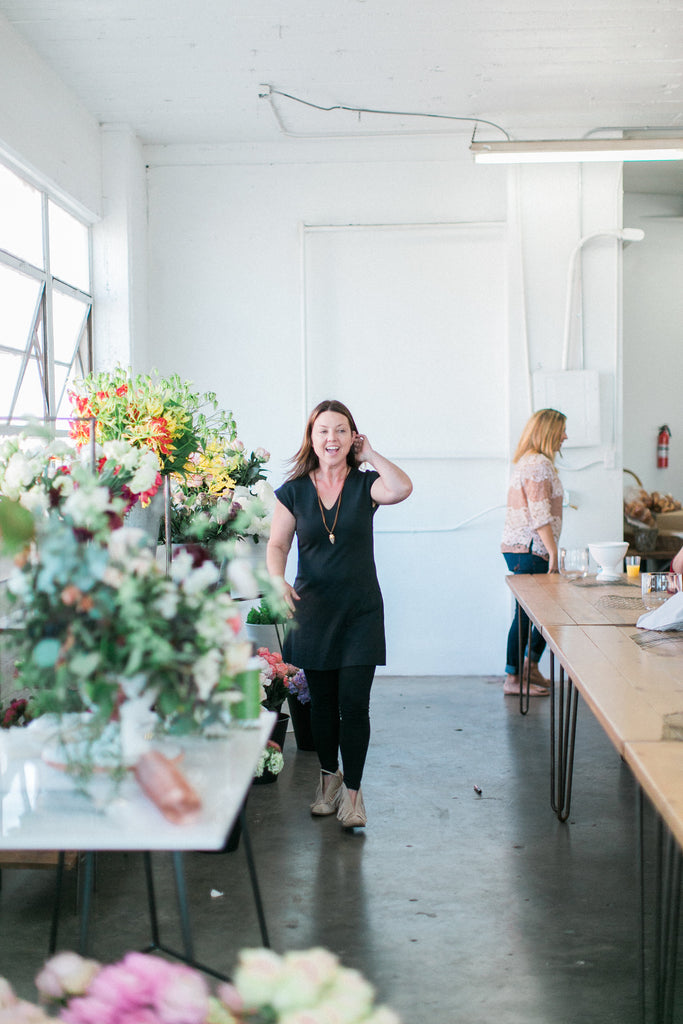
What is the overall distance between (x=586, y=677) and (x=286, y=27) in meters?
3.24

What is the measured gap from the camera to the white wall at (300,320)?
19.6 ft

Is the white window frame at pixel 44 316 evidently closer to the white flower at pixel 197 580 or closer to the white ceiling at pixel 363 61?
the white ceiling at pixel 363 61

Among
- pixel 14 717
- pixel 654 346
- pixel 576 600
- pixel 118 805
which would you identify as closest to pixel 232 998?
pixel 118 805

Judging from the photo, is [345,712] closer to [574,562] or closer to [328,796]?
[328,796]

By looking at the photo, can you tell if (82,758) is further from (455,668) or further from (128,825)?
(455,668)

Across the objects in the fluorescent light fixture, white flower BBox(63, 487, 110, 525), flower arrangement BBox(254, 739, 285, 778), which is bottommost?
flower arrangement BBox(254, 739, 285, 778)

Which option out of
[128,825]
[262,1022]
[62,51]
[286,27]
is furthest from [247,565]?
[62,51]

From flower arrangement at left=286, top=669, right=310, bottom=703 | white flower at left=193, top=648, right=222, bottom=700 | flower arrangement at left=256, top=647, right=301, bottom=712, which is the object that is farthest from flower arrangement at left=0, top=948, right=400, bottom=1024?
flower arrangement at left=286, top=669, right=310, bottom=703

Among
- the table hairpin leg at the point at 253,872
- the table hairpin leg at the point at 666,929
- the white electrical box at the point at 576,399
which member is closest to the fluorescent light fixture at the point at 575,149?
the white electrical box at the point at 576,399

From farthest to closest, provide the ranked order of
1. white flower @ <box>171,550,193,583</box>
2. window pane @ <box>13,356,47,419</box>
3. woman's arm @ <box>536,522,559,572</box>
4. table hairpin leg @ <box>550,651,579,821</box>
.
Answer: woman's arm @ <box>536,522,559,572</box>
window pane @ <box>13,356,47,419</box>
table hairpin leg @ <box>550,651,579,821</box>
white flower @ <box>171,550,193,583</box>

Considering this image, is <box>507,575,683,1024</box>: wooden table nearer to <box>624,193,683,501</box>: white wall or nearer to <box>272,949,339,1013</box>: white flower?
<box>272,949,339,1013</box>: white flower

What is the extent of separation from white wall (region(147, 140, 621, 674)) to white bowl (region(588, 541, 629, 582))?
1515 millimetres

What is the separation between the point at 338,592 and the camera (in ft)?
11.0

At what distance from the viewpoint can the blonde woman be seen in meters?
5.03
